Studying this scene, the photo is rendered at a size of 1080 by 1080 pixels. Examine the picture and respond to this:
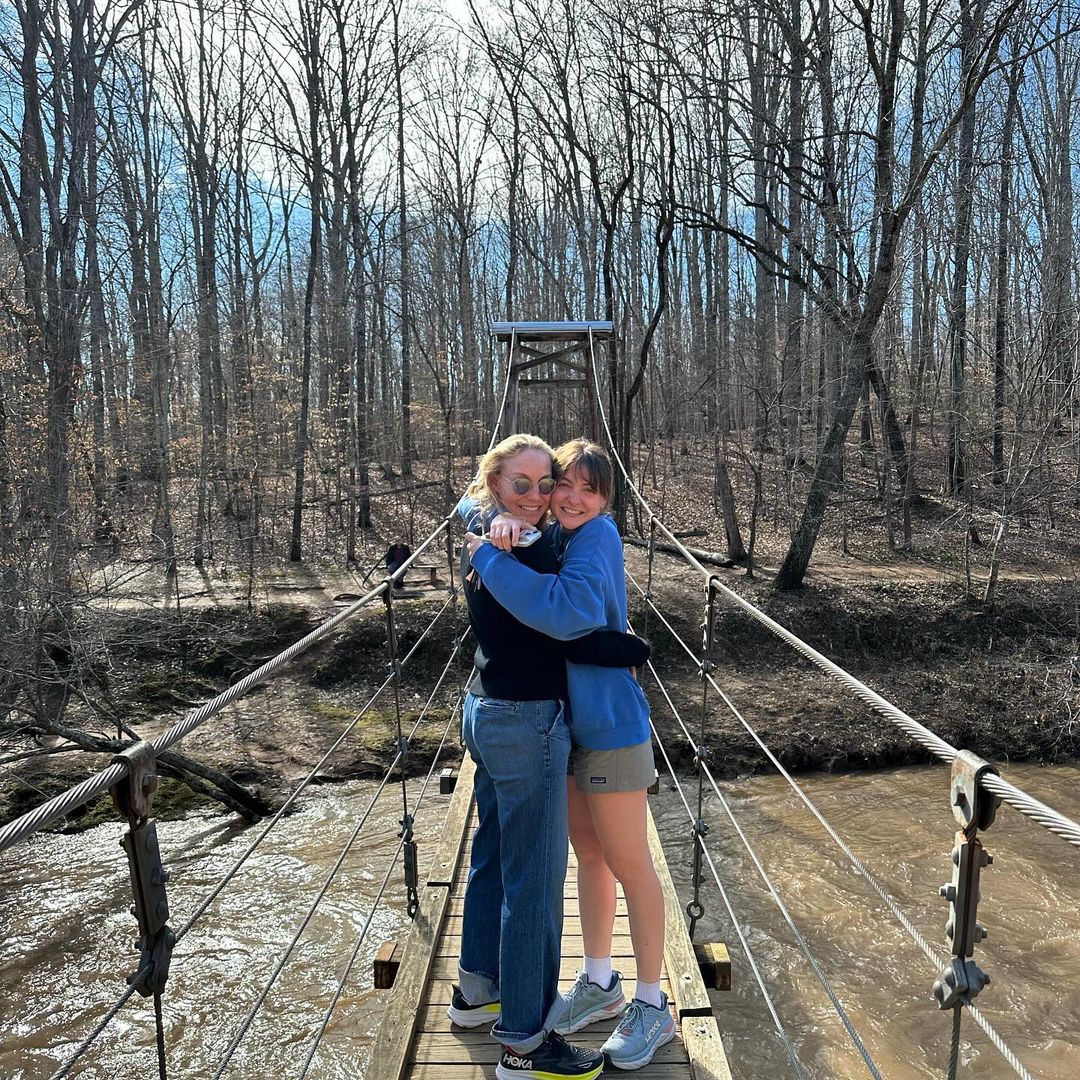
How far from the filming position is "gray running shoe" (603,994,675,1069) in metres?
1.81

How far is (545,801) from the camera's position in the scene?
5.41 feet

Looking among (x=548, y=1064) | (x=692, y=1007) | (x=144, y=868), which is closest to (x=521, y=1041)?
(x=548, y=1064)

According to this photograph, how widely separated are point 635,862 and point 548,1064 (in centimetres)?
45

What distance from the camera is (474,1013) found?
2016 millimetres

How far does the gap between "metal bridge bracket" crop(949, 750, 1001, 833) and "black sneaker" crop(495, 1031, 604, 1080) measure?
1126 mm

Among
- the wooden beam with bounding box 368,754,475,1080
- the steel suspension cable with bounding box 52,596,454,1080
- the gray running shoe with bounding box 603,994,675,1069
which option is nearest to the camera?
the steel suspension cable with bounding box 52,596,454,1080

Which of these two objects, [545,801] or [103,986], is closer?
[545,801]

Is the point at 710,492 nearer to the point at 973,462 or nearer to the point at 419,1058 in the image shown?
the point at 973,462

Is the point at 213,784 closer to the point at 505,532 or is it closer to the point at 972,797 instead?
the point at 505,532

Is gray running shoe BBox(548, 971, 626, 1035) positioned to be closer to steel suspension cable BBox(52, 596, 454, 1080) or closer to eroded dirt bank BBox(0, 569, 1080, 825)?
steel suspension cable BBox(52, 596, 454, 1080)

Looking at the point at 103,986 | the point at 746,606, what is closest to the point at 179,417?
the point at 103,986

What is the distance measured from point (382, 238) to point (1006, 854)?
51.9 feet

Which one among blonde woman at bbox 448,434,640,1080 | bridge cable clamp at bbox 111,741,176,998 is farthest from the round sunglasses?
bridge cable clamp at bbox 111,741,176,998

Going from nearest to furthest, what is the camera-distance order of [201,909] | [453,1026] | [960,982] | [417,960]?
[960,982], [201,909], [453,1026], [417,960]
